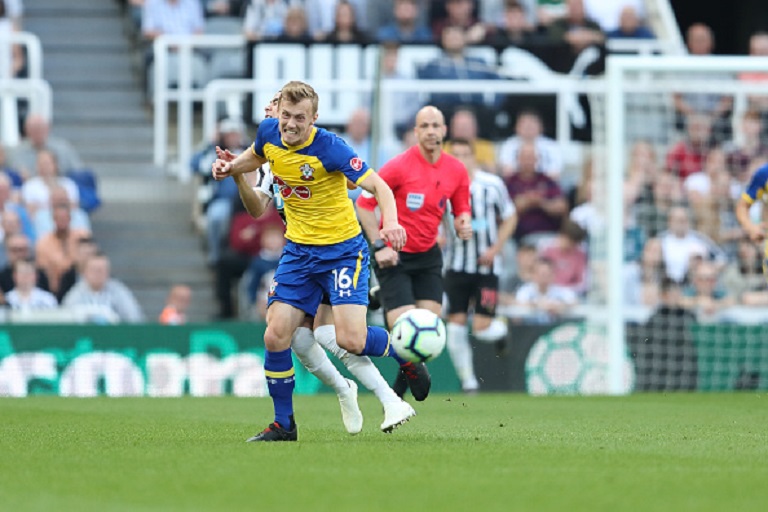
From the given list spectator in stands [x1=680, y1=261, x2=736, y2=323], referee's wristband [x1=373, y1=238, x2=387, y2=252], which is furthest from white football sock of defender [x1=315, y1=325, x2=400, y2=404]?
spectator in stands [x1=680, y1=261, x2=736, y2=323]

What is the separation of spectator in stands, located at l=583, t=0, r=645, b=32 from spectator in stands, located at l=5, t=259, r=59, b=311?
25.1 ft

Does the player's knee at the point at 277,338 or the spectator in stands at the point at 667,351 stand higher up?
the player's knee at the point at 277,338

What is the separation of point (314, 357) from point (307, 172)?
3.56 ft

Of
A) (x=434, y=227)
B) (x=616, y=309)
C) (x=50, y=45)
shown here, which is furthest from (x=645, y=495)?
(x=50, y=45)

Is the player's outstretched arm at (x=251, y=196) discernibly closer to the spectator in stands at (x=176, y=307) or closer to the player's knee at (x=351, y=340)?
the player's knee at (x=351, y=340)

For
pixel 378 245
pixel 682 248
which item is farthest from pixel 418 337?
pixel 682 248

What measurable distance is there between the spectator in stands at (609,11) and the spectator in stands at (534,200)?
3.22 meters

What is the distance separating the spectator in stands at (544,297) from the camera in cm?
1638

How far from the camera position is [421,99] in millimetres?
17516

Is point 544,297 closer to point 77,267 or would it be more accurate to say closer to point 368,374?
point 77,267

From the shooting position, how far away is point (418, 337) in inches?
340

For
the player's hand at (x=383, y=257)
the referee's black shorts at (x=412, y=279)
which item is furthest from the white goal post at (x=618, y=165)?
the player's hand at (x=383, y=257)

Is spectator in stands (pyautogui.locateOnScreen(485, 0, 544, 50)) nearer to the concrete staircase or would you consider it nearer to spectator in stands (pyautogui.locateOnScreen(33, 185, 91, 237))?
the concrete staircase

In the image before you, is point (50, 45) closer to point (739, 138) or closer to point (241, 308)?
point (241, 308)
